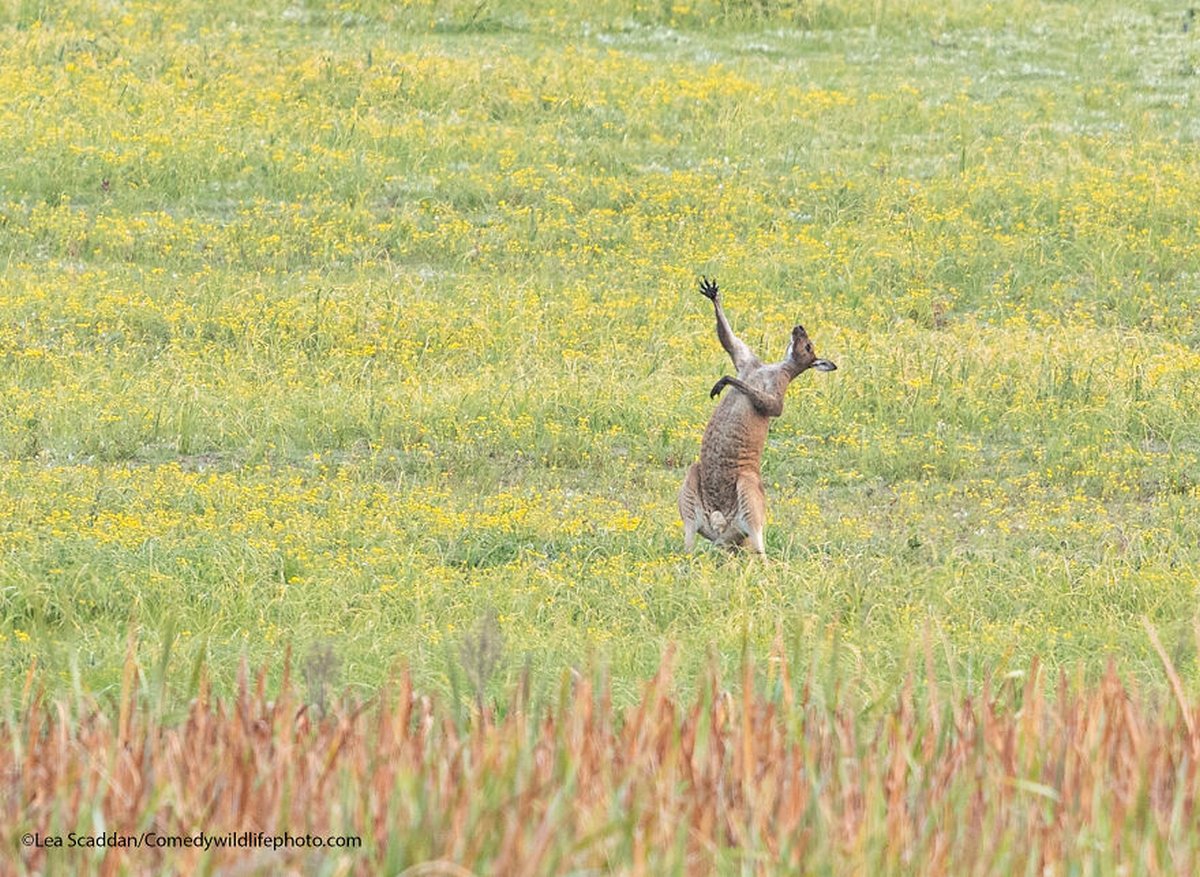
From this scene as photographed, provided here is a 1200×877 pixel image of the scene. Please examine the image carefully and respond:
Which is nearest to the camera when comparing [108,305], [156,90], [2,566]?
[2,566]

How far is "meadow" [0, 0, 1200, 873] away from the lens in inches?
299

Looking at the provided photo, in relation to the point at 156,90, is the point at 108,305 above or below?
below

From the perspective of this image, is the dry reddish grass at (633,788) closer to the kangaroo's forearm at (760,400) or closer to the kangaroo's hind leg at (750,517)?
the kangaroo's hind leg at (750,517)

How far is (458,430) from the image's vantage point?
11211 millimetres

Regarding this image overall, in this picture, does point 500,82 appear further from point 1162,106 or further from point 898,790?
point 898,790

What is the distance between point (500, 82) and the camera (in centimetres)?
1941

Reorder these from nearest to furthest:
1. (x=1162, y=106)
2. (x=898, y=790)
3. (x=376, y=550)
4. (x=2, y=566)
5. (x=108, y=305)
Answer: (x=898, y=790) < (x=2, y=566) < (x=376, y=550) < (x=108, y=305) < (x=1162, y=106)

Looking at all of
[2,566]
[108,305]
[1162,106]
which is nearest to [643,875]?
[2,566]

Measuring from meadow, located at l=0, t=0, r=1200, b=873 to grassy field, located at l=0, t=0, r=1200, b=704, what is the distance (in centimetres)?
4

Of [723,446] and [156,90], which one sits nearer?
[723,446]

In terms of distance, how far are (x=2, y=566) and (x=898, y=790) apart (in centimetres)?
520

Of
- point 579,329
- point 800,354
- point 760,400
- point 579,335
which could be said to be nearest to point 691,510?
point 760,400

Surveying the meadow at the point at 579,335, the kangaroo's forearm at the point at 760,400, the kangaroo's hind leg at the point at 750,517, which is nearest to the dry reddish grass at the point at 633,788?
the meadow at the point at 579,335

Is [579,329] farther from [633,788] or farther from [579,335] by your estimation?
[633,788]
